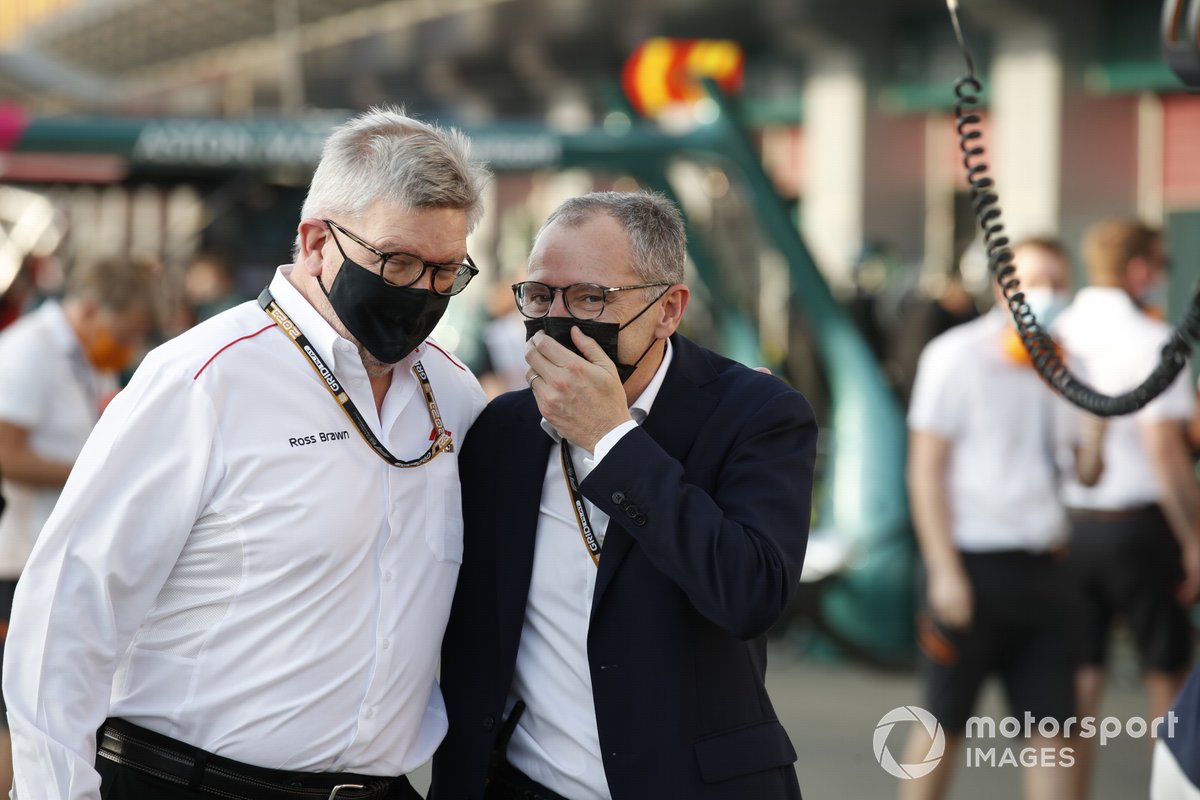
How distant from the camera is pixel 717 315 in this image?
887 centimetres

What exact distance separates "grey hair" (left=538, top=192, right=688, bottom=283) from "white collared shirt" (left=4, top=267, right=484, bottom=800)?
19.0 inches

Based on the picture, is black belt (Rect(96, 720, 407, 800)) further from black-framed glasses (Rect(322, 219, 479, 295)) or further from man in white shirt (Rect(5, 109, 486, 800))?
black-framed glasses (Rect(322, 219, 479, 295))

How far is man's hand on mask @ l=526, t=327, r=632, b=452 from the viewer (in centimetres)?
247

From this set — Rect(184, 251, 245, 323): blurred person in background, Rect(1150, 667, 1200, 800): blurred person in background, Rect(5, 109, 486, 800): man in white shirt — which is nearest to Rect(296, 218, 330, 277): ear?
Rect(5, 109, 486, 800): man in white shirt

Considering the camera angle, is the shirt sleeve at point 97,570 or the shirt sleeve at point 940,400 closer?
the shirt sleeve at point 97,570

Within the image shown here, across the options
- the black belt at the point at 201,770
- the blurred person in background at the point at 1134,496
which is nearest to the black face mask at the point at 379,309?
the black belt at the point at 201,770


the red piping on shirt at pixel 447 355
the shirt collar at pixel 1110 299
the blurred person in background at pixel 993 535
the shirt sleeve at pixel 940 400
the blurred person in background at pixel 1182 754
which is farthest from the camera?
the shirt collar at pixel 1110 299

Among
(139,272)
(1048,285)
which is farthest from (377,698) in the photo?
(1048,285)

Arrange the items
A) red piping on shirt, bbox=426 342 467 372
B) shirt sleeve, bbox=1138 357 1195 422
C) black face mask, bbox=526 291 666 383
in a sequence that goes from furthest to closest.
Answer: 1. shirt sleeve, bbox=1138 357 1195 422
2. red piping on shirt, bbox=426 342 467 372
3. black face mask, bbox=526 291 666 383

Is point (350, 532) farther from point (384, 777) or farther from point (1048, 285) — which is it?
point (1048, 285)

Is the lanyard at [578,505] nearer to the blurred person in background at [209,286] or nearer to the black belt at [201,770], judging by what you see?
the black belt at [201,770]

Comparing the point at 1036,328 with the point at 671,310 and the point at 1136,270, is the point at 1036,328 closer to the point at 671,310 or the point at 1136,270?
the point at 671,310

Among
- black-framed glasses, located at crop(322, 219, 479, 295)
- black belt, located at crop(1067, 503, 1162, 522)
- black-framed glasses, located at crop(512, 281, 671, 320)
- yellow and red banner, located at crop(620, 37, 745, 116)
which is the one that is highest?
yellow and red banner, located at crop(620, 37, 745, 116)

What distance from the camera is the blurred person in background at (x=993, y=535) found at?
4.79 meters
